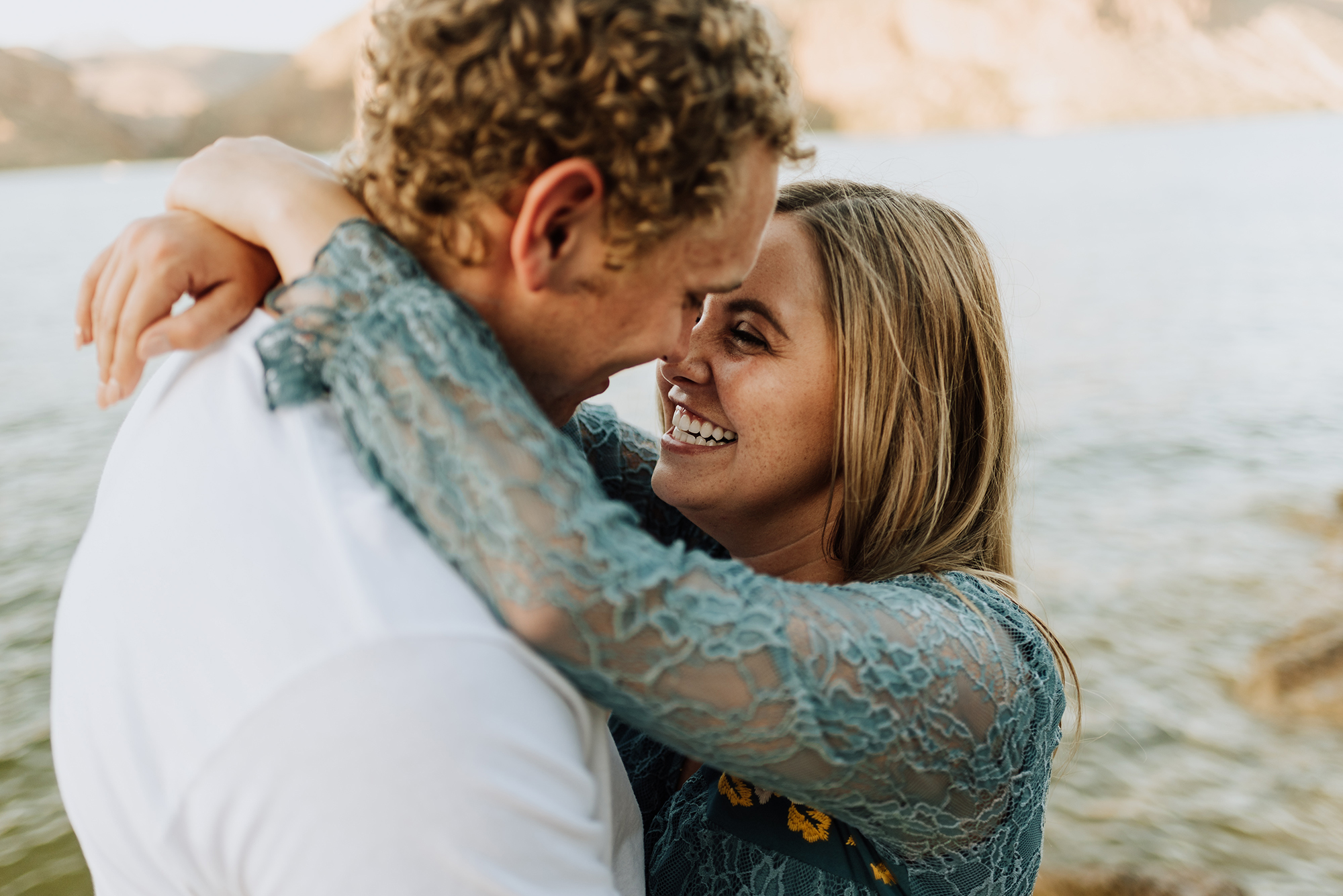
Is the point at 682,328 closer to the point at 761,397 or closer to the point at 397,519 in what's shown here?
the point at 397,519

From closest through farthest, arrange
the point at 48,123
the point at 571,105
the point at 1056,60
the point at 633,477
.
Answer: the point at 571,105, the point at 633,477, the point at 48,123, the point at 1056,60

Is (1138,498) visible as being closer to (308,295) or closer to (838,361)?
(838,361)

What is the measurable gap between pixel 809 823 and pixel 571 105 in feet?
4.78

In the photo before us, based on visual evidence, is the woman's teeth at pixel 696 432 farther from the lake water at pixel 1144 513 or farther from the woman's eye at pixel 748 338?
the lake water at pixel 1144 513

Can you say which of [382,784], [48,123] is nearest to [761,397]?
[382,784]

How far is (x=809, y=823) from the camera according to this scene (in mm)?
1959

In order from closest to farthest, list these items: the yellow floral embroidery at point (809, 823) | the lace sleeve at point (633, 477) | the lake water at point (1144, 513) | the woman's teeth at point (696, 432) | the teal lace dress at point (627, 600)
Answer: the teal lace dress at point (627, 600)
the yellow floral embroidery at point (809, 823)
the woman's teeth at point (696, 432)
the lace sleeve at point (633, 477)
the lake water at point (1144, 513)

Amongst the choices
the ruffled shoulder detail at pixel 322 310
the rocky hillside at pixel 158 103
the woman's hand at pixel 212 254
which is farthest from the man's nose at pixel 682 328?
the rocky hillside at pixel 158 103

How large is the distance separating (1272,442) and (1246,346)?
6.53 metres

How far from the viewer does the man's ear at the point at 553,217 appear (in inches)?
46.1

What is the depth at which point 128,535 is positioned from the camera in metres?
1.27

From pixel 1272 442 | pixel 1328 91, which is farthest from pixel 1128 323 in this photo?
pixel 1328 91

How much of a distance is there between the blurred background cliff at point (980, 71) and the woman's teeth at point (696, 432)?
8468 centimetres

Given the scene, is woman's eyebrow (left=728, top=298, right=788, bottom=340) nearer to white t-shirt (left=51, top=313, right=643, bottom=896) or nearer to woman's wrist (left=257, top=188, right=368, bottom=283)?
woman's wrist (left=257, top=188, right=368, bottom=283)
